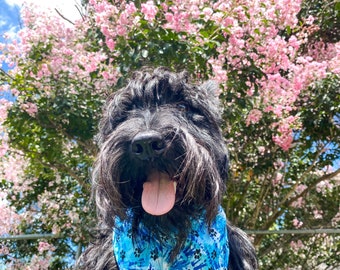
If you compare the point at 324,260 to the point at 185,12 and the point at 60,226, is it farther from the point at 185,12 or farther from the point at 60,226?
the point at 185,12

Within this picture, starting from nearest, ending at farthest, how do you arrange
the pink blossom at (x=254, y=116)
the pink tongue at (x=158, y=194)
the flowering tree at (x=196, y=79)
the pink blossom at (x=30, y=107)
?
the pink tongue at (x=158, y=194) → the flowering tree at (x=196, y=79) → the pink blossom at (x=30, y=107) → the pink blossom at (x=254, y=116)

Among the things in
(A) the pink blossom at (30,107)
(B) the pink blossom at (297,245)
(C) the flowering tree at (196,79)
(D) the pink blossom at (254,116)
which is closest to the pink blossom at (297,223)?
(C) the flowering tree at (196,79)

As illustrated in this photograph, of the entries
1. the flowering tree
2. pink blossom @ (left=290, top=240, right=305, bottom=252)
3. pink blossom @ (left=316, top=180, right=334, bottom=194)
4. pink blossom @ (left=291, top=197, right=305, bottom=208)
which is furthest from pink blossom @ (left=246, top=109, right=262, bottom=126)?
pink blossom @ (left=290, top=240, right=305, bottom=252)

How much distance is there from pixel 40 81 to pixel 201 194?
9.97ft

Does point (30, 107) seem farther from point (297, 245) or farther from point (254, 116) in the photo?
point (297, 245)

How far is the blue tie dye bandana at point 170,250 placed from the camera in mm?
2047

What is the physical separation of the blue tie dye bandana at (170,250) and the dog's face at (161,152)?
129mm

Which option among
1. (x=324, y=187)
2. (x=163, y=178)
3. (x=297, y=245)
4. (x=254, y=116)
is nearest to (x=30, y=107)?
(x=254, y=116)

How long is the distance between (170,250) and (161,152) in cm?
57

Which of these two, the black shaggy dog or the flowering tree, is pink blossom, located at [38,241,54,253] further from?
the black shaggy dog

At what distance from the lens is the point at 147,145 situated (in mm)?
1719

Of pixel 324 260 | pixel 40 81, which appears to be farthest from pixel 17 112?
pixel 324 260

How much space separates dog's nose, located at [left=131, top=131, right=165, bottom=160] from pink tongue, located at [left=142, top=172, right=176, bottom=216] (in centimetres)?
17

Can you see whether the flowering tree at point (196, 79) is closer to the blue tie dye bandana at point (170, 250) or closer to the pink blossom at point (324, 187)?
the pink blossom at point (324, 187)
